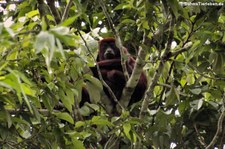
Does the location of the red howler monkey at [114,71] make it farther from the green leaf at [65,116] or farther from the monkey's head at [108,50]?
the green leaf at [65,116]

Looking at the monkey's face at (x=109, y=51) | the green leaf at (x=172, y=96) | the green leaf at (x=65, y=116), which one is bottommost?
the monkey's face at (x=109, y=51)

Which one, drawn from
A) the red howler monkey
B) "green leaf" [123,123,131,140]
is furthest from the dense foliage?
the red howler monkey

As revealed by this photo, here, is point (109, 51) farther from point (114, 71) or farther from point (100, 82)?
point (100, 82)

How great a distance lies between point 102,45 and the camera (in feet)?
18.6

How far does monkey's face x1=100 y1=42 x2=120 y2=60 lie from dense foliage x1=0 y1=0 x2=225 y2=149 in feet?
2.61

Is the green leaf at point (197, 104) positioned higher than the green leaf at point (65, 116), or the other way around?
the green leaf at point (65, 116)

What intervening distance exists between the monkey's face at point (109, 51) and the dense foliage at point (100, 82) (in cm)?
80

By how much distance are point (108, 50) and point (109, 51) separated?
0.02 meters

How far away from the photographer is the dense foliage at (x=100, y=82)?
288cm

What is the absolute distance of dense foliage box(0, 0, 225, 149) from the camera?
2.88 metres

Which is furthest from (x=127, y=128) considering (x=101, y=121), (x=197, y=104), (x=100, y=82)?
(x=197, y=104)

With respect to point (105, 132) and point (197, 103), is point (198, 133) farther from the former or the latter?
point (105, 132)

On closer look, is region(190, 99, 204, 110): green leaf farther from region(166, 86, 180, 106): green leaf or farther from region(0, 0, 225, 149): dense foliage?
region(166, 86, 180, 106): green leaf

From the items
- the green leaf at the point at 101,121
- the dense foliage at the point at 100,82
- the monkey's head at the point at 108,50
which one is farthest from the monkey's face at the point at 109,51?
the green leaf at the point at 101,121
